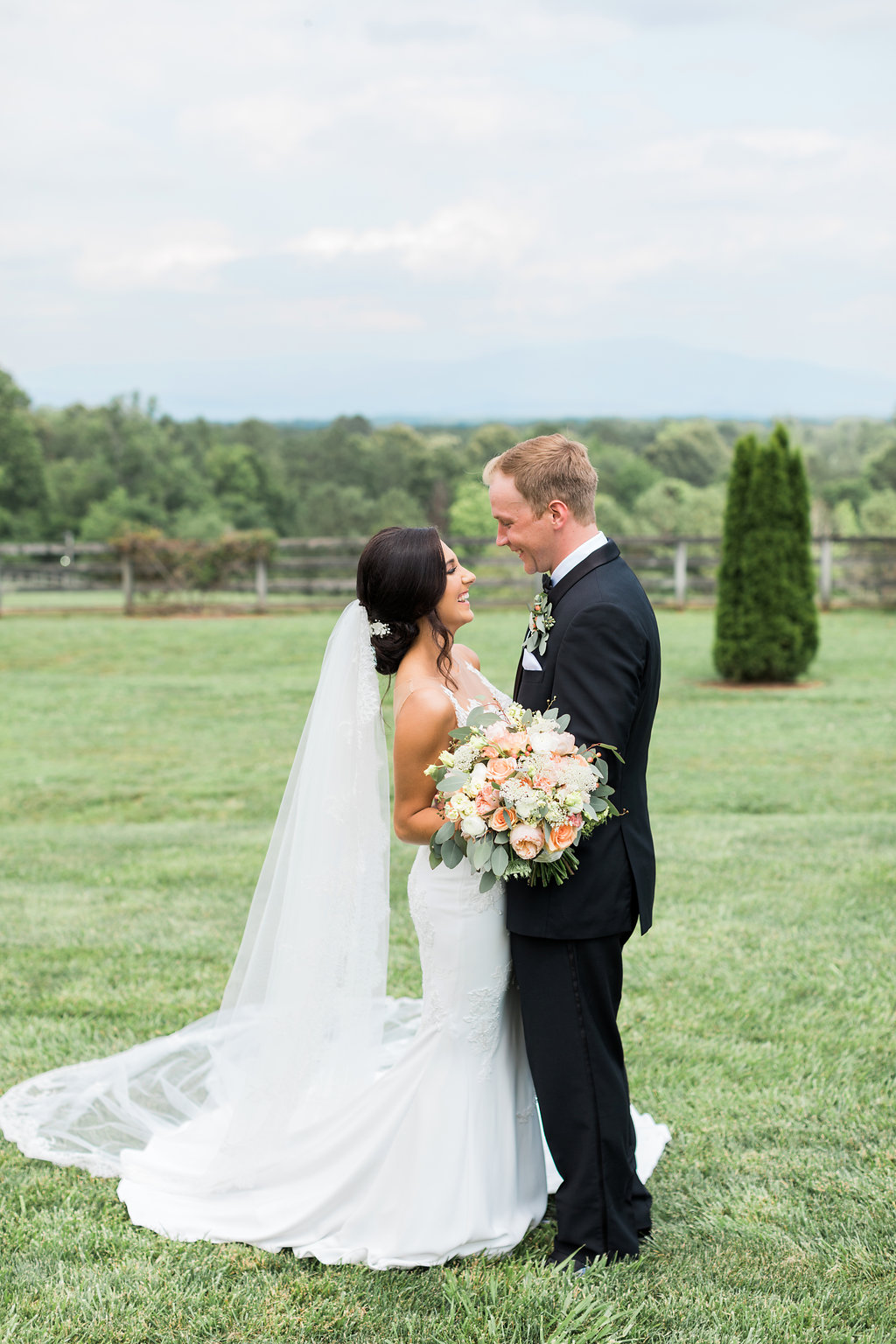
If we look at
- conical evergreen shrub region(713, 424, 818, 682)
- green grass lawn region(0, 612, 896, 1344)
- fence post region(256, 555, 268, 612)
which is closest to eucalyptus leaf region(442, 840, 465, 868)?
green grass lawn region(0, 612, 896, 1344)

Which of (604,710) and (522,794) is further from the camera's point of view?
(604,710)

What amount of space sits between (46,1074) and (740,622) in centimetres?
1100

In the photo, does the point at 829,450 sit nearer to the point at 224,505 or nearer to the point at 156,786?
the point at 224,505

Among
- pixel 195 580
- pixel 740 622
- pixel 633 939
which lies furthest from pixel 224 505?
pixel 633 939

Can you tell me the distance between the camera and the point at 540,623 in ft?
9.85

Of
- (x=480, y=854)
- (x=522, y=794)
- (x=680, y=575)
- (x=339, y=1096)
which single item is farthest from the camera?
(x=680, y=575)

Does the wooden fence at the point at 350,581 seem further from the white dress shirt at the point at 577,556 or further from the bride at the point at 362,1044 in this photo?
the white dress shirt at the point at 577,556

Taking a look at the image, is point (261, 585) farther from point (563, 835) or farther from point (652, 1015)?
point (563, 835)

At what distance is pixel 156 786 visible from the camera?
965cm

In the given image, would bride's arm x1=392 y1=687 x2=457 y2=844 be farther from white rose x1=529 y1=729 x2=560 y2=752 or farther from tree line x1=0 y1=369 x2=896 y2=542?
tree line x1=0 y1=369 x2=896 y2=542

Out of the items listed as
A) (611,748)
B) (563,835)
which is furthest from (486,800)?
(611,748)

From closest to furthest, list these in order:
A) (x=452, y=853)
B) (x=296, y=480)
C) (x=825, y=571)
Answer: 1. (x=452, y=853)
2. (x=825, y=571)
3. (x=296, y=480)

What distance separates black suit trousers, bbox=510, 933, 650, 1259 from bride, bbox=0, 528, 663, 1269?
17cm

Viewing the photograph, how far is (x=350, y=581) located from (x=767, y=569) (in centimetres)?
1205
